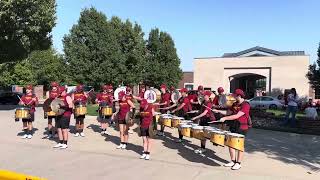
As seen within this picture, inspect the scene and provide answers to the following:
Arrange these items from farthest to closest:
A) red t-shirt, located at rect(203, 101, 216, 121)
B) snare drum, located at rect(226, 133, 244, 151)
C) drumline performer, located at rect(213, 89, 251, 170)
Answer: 1. red t-shirt, located at rect(203, 101, 216, 121)
2. drumline performer, located at rect(213, 89, 251, 170)
3. snare drum, located at rect(226, 133, 244, 151)

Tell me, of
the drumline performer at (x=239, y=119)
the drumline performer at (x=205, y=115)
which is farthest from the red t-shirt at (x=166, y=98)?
the drumline performer at (x=239, y=119)

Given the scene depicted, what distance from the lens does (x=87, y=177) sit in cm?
942

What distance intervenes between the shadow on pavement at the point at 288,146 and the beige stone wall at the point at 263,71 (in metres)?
34.3

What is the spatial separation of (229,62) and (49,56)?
22577mm

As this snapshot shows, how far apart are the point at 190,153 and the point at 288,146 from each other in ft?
11.6

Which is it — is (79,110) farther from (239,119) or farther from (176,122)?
(239,119)

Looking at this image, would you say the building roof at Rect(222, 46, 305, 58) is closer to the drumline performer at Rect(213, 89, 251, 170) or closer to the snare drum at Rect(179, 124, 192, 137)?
the snare drum at Rect(179, 124, 192, 137)

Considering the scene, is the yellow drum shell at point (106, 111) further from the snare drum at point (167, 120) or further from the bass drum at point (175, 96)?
the snare drum at point (167, 120)

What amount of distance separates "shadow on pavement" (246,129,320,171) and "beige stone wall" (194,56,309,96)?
113 feet

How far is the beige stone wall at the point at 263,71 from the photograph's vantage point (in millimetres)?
50688

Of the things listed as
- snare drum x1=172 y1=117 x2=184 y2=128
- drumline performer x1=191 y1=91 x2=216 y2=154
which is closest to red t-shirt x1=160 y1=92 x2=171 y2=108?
snare drum x1=172 y1=117 x2=184 y2=128

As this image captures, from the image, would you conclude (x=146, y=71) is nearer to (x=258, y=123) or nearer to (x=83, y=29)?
(x=83, y=29)

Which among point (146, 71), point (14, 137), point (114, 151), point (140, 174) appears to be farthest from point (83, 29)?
point (140, 174)

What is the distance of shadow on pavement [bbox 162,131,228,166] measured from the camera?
11242mm
